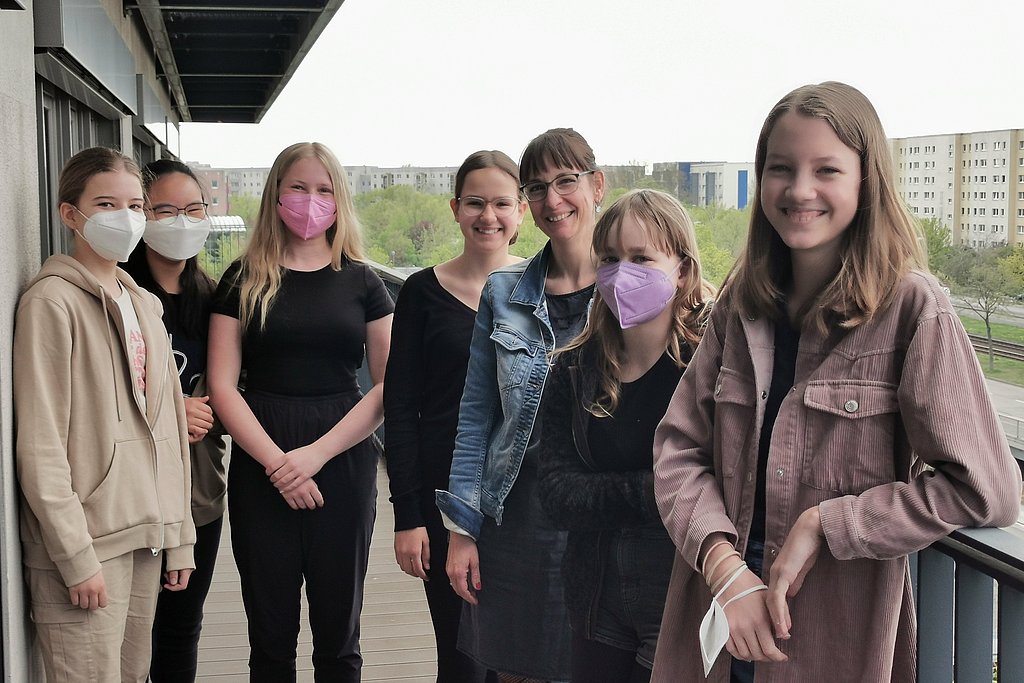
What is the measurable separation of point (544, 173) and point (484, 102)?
4088 centimetres

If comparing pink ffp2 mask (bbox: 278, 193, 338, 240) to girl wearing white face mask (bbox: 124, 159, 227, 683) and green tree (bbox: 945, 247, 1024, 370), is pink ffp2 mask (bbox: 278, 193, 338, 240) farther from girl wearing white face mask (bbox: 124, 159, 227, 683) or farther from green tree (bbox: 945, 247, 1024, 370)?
green tree (bbox: 945, 247, 1024, 370)

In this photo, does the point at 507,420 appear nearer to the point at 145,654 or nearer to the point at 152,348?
the point at 152,348

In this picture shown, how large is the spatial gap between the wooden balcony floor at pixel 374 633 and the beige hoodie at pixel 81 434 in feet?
3.78

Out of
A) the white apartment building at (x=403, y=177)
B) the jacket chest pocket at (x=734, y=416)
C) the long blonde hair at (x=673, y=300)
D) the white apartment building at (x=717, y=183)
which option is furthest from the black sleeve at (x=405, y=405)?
the white apartment building at (x=403, y=177)

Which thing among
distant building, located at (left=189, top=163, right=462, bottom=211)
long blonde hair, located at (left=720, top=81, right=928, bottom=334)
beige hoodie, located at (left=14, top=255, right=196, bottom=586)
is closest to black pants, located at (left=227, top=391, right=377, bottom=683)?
beige hoodie, located at (left=14, top=255, right=196, bottom=586)

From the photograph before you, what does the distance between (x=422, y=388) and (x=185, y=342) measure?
65cm

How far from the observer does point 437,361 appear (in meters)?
1.96

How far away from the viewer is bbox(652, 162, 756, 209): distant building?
5.44 feet

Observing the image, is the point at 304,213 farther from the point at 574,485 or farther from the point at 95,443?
the point at 574,485

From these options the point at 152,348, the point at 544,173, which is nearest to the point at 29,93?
the point at 152,348

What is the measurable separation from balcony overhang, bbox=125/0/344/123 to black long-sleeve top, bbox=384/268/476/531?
137 inches

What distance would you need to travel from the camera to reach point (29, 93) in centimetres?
192

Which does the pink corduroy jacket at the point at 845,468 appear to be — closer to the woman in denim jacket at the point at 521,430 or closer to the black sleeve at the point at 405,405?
the woman in denim jacket at the point at 521,430

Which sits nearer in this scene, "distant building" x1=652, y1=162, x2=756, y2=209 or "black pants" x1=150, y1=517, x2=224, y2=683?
"distant building" x1=652, y1=162, x2=756, y2=209
